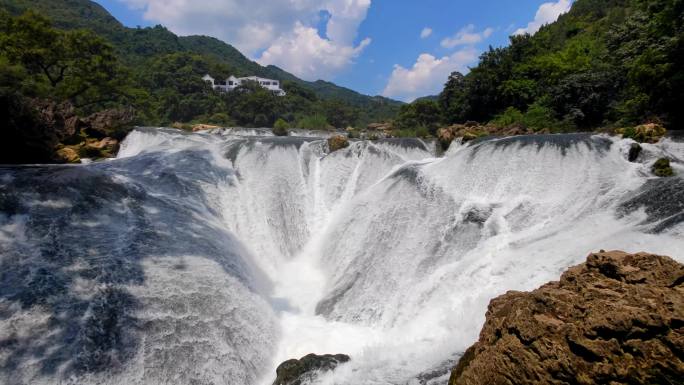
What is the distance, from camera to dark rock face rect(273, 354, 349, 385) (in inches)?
218

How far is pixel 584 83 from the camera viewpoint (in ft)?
59.3

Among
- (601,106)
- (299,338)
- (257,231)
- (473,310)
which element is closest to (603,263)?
(473,310)

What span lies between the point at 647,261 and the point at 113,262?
7442 millimetres

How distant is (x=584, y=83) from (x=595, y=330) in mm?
18809

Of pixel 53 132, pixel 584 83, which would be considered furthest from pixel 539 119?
pixel 53 132

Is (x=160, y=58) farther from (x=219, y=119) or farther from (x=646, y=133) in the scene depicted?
(x=646, y=133)

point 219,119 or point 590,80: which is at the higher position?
point 590,80

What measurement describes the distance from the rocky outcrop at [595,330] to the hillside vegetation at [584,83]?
10810 mm

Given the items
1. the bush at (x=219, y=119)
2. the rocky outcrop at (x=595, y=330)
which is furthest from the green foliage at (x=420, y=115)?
the rocky outcrop at (x=595, y=330)

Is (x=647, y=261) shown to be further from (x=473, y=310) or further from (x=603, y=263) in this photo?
(x=473, y=310)

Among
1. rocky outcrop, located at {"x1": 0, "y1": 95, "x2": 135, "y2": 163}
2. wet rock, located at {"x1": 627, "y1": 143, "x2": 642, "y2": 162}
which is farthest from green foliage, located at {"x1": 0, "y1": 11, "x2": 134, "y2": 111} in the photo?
wet rock, located at {"x1": 627, "y1": 143, "x2": 642, "y2": 162}

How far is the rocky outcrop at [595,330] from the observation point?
301 cm

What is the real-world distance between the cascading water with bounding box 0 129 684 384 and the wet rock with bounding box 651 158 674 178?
7.0 inches

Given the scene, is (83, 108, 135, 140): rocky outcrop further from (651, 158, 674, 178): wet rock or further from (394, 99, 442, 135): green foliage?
(394, 99, 442, 135): green foliage
